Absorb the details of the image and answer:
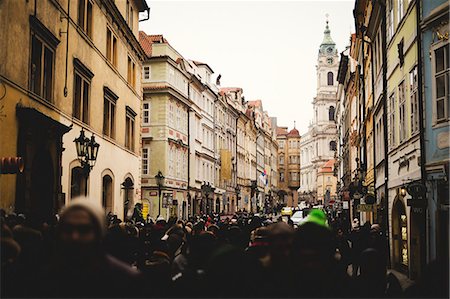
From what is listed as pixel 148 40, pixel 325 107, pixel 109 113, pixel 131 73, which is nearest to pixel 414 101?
pixel 109 113

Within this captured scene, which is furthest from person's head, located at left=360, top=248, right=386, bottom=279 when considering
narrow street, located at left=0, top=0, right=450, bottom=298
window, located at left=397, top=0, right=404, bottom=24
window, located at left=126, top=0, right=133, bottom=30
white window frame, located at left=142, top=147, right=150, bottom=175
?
white window frame, located at left=142, top=147, right=150, bottom=175

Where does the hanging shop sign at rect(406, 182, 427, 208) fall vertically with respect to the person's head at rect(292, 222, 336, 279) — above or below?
above

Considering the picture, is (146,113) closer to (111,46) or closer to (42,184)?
(111,46)

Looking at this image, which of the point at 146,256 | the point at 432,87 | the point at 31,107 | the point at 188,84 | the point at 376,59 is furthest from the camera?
the point at 188,84

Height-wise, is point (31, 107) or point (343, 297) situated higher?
point (31, 107)

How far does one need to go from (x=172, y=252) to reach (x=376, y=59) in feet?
67.1

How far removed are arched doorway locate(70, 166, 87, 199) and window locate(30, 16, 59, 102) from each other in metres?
3.87

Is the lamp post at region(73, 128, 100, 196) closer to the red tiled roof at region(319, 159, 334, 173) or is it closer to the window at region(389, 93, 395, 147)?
the window at region(389, 93, 395, 147)

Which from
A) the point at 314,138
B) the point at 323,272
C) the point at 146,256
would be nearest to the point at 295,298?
the point at 323,272

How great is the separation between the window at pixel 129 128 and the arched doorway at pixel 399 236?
1494cm

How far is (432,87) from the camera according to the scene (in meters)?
15.8

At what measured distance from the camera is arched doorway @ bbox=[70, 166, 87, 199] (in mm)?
22875

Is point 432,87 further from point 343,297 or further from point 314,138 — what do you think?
point 314,138

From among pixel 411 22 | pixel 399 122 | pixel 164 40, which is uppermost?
pixel 164 40
